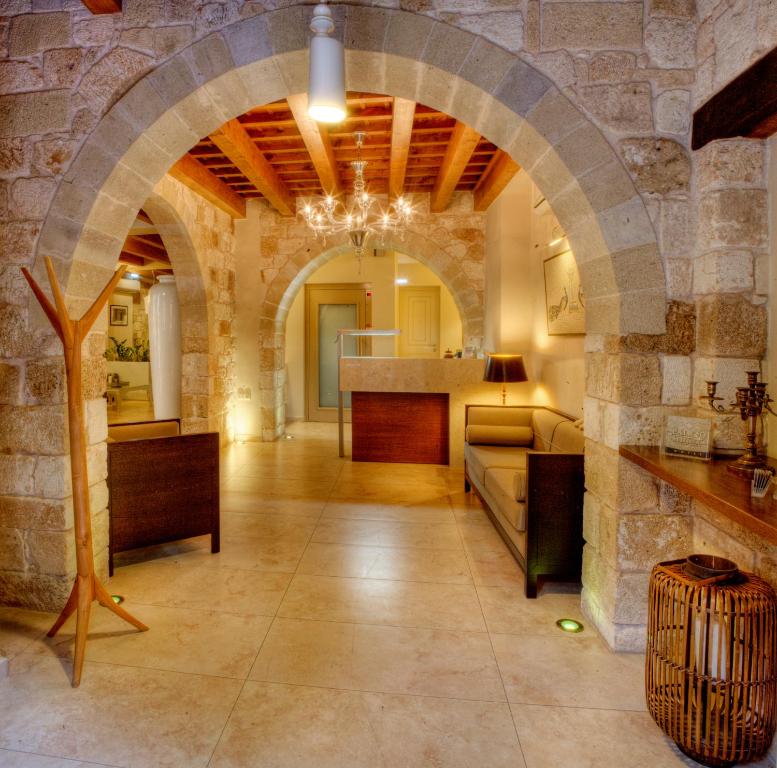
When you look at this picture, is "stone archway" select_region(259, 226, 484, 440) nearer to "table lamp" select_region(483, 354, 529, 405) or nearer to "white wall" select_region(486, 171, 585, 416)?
"white wall" select_region(486, 171, 585, 416)

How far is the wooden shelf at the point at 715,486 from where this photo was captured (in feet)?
4.00

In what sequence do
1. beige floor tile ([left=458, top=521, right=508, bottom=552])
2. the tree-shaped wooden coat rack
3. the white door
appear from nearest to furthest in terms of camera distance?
the tree-shaped wooden coat rack → beige floor tile ([left=458, top=521, right=508, bottom=552]) → the white door

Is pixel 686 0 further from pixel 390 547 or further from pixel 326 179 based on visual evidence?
pixel 326 179

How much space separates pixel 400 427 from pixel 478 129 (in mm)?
3384

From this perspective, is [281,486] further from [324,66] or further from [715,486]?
[715,486]

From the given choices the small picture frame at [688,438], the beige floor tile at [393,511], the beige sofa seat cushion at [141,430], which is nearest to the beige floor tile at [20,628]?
the beige sofa seat cushion at [141,430]

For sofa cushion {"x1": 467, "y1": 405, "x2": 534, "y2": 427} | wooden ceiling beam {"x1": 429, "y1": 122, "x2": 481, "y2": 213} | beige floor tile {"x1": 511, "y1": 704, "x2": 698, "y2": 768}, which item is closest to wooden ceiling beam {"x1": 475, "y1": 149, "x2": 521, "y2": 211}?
wooden ceiling beam {"x1": 429, "y1": 122, "x2": 481, "y2": 213}

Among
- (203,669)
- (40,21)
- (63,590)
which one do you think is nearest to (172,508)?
(63,590)

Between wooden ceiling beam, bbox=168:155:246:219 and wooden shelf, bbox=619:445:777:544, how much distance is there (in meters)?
4.39

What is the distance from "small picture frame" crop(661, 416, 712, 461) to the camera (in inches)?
72.0

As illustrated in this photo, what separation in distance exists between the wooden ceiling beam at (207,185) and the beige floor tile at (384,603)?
3.81 m

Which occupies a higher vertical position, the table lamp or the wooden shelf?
the table lamp

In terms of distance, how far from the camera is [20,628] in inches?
86.4

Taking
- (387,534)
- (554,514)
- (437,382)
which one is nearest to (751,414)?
(554,514)
